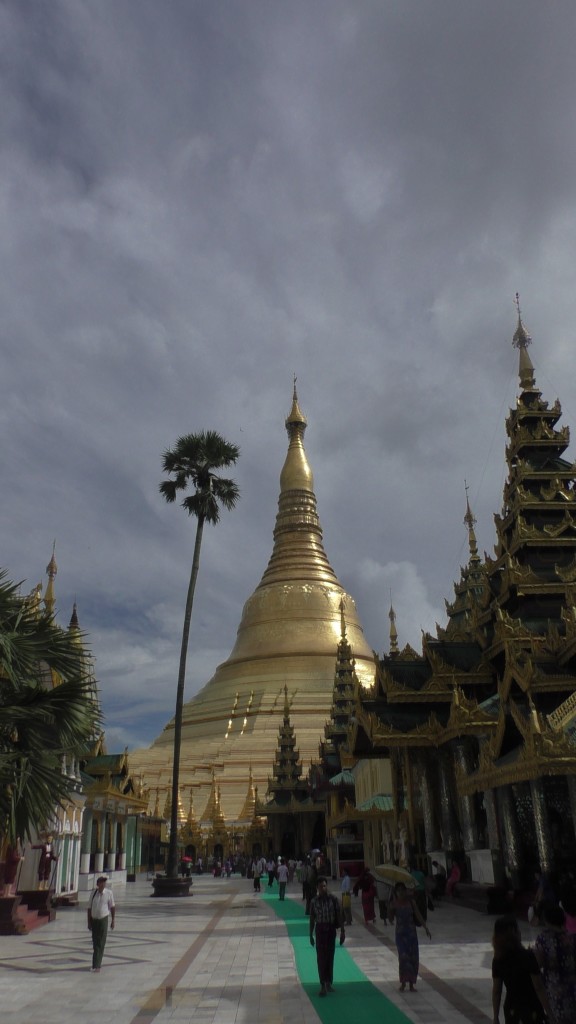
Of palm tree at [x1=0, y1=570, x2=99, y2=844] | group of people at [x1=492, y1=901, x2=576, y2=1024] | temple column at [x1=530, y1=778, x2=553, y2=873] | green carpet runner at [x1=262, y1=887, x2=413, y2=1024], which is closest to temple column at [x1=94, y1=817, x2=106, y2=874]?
green carpet runner at [x1=262, y1=887, x2=413, y2=1024]

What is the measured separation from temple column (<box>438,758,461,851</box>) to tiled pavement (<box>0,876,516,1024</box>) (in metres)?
2.54

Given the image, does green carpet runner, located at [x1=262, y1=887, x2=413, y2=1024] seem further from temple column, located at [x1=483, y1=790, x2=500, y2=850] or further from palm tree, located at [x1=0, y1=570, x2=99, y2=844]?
temple column, located at [x1=483, y1=790, x2=500, y2=850]

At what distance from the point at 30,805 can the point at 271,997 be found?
12.4ft

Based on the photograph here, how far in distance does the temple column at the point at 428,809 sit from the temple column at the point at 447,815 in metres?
0.49

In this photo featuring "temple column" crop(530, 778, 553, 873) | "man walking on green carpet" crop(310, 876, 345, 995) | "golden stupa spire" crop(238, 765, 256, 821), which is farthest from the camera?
"golden stupa spire" crop(238, 765, 256, 821)

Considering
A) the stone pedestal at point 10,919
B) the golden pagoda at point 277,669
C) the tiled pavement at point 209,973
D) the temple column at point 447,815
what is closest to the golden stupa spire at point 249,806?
the golden pagoda at point 277,669

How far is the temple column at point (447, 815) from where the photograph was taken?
2009 centimetres

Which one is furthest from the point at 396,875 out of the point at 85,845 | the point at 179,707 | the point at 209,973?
the point at 85,845

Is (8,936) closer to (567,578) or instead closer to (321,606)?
(567,578)

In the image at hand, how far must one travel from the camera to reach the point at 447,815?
66.7 ft

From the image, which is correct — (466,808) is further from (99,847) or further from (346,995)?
(99,847)

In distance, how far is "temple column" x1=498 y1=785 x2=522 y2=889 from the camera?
50.1 ft

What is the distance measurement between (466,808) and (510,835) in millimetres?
3224

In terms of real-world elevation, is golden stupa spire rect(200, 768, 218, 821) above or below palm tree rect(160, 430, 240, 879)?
below
